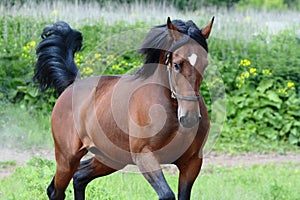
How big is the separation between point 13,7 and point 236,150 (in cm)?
570

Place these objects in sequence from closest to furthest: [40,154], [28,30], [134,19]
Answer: [40,154] → [28,30] → [134,19]

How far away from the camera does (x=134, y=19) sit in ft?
41.4

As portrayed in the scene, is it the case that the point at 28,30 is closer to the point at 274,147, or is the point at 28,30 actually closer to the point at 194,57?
the point at 274,147

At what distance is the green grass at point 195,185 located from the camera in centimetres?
605

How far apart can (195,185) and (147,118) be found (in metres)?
2.62

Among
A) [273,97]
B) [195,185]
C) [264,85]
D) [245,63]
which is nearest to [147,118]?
[195,185]

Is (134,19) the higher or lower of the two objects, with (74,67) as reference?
lower

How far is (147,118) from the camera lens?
4.45m

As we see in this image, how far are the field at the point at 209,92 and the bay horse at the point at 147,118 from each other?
797 mm

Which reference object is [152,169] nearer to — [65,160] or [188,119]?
[188,119]

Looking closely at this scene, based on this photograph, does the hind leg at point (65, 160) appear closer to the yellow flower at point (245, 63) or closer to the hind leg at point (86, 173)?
the hind leg at point (86, 173)

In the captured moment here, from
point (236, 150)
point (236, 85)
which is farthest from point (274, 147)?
point (236, 85)

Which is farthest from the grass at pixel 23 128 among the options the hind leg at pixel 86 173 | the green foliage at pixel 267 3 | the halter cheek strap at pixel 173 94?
the green foliage at pixel 267 3

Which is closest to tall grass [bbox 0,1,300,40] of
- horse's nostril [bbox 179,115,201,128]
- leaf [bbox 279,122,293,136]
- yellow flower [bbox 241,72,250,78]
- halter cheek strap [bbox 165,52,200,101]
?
yellow flower [bbox 241,72,250,78]
